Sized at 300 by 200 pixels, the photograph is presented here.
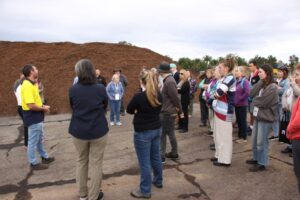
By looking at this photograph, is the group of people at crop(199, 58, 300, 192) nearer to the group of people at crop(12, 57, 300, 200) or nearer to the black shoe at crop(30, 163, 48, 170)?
the group of people at crop(12, 57, 300, 200)

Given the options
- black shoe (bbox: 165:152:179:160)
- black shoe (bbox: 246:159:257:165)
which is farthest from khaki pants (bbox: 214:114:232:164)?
black shoe (bbox: 165:152:179:160)

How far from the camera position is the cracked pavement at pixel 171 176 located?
4.79 m

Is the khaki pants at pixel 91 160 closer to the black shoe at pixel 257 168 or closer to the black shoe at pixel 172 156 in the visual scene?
the black shoe at pixel 172 156

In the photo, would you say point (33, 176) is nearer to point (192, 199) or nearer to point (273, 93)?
point (192, 199)

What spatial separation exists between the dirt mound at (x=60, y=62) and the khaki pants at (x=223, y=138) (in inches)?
382

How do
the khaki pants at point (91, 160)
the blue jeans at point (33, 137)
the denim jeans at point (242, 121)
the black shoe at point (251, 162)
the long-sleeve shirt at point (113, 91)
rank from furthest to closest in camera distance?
the long-sleeve shirt at point (113, 91), the denim jeans at point (242, 121), the black shoe at point (251, 162), the blue jeans at point (33, 137), the khaki pants at point (91, 160)

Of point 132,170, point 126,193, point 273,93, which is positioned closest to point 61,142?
point 132,170

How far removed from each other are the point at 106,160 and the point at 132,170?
87 centimetres

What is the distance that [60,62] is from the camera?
19219mm

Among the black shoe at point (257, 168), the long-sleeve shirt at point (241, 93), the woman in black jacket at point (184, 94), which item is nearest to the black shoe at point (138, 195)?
the black shoe at point (257, 168)

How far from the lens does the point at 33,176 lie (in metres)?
5.66

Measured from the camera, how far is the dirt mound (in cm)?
1567

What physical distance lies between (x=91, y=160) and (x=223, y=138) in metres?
2.66

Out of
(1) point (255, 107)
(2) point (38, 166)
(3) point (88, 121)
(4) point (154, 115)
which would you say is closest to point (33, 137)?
(2) point (38, 166)
